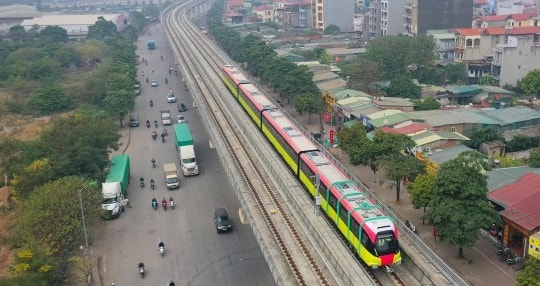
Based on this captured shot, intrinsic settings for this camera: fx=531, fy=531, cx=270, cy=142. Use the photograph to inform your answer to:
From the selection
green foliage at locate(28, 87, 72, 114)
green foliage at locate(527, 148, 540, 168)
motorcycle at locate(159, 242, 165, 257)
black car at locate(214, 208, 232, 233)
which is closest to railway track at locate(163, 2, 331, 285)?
black car at locate(214, 208, 232, 233)

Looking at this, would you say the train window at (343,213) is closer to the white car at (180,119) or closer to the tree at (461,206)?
the tree at (461,206)

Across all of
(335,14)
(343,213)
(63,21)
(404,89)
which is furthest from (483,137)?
(63,21)

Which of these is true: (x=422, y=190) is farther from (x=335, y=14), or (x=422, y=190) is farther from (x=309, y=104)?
(x=335, y=14)

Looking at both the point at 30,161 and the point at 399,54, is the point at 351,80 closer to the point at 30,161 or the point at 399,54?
the point at 399,54

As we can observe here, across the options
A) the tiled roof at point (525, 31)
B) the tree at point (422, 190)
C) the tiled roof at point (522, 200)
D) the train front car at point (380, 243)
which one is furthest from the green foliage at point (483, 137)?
the tiled roof at point (525, 31)

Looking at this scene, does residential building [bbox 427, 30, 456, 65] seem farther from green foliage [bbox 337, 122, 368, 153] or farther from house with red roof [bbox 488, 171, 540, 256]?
house with red roof [bbox 488, 171, 540, 256]
